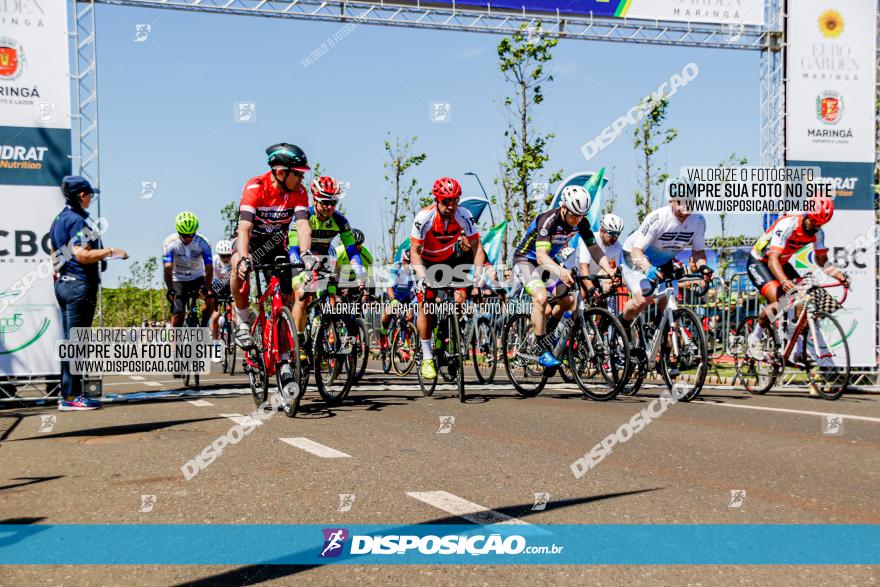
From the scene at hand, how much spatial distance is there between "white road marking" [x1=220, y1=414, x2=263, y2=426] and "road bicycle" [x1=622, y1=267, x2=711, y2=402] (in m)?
4.16

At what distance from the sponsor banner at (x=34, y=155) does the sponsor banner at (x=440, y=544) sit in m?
7.54

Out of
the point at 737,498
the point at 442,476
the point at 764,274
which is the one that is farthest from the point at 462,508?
the point at 764,274

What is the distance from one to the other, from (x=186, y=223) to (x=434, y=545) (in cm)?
1069

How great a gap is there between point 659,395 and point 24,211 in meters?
7.89

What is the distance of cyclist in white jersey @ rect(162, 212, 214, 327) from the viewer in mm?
13445

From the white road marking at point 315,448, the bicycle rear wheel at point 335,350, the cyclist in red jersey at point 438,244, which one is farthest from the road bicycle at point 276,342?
the cyclist in red jersey at point 438,244

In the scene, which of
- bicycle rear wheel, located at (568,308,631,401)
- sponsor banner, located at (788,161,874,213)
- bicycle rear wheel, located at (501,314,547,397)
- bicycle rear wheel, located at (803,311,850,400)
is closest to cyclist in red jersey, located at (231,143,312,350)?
bicycle rear wheel, located at (501,314,547,397)

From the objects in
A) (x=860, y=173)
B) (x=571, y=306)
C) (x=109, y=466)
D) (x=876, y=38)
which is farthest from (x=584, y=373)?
(x=876, y=38)

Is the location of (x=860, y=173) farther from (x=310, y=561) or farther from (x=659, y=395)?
(x=310, y=561)

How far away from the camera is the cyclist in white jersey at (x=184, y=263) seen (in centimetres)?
1345

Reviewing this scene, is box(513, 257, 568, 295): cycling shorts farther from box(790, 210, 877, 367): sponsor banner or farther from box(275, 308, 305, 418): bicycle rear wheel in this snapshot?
box(790, 210, 877, 367): sponsor banner

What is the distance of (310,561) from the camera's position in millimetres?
3541

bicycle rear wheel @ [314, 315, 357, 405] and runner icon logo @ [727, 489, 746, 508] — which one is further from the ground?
bicycle rear wheel @ [314, 315, 357, 405]

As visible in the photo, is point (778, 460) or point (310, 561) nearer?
point (310, 561)
